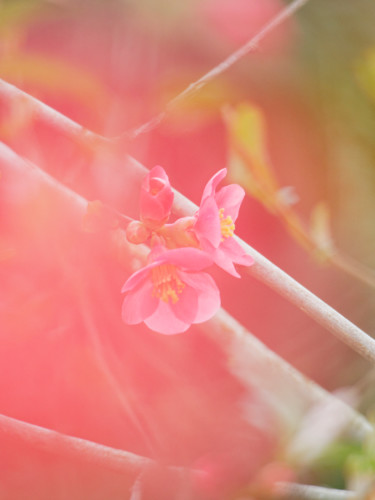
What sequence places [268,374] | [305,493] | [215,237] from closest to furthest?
[215,237]
[305,493]
[268,374]

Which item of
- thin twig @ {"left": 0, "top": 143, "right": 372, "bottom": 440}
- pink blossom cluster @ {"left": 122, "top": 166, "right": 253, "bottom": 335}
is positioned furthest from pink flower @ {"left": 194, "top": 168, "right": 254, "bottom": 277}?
thin twig @ {"left": 0, "top": 143, "right": 372, "bottom": 440}

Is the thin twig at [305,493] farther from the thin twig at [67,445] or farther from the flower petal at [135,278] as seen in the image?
the flower petal at [135,278]

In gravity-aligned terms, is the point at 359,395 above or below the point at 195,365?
below

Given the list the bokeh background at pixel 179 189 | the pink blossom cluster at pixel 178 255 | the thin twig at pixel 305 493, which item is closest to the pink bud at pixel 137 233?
the pink blossom cluster at pixel 178 255

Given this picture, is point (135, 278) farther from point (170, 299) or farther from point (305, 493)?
point (305, 493)

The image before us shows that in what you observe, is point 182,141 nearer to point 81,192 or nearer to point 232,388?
point 81,192

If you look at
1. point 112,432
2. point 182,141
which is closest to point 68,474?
point 112,432

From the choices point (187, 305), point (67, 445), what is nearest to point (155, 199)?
point (187, 305)
